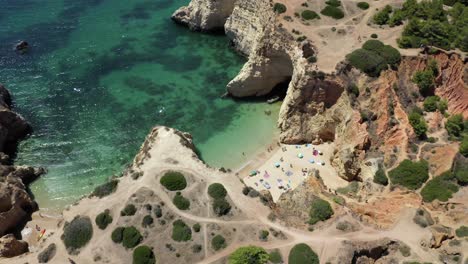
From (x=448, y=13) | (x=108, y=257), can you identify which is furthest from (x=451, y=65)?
(x=108, y=257)

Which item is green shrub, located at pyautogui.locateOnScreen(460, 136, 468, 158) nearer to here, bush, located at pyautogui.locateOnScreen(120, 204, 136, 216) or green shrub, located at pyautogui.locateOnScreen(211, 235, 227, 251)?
green shrub, located at pyautogui.locateOnScreen(211, 235, 227, 251)

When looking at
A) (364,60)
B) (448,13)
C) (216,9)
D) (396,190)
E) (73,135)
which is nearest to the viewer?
(396,190)

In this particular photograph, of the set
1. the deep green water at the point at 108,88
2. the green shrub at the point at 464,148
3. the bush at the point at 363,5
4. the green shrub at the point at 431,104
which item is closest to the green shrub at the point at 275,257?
the deep green water at the point at 108,88

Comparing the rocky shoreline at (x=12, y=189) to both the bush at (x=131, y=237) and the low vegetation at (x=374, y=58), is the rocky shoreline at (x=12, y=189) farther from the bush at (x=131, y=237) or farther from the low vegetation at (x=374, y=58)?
the low vegetation at (x=374, y=58)

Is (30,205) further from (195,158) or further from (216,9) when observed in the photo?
(216,9)

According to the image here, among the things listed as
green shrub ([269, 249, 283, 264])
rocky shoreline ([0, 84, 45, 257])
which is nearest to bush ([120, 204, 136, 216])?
rocky shoreline ([0, 84, 45, 257])

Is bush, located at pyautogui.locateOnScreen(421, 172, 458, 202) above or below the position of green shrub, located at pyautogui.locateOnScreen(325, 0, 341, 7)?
below

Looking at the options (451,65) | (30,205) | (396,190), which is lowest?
(30,205)
